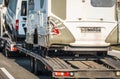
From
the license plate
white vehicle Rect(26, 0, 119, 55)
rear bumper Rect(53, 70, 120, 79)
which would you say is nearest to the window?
white vehicle Rect(26, 0, 119, 55)

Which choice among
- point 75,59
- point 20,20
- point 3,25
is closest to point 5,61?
point 20,20

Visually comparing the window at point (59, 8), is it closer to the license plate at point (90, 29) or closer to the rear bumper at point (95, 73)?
the license plate at point (90, 29)

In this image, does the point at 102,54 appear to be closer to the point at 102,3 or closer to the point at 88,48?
the point at 88,48

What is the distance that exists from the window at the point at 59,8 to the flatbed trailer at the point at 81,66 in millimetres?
1287

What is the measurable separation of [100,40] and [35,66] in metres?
2.68

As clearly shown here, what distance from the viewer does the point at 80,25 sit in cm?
1318

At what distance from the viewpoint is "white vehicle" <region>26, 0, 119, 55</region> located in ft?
42.9

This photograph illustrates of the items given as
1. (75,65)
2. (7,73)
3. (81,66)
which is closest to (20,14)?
(7,73)

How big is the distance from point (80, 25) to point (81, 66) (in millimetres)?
1412

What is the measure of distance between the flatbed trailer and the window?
1287 millimetres

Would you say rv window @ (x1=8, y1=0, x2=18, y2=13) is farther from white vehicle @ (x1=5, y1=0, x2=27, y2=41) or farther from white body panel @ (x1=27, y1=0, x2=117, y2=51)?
white body panel @ (x1=27, y1=0, x2=117, y2=51)

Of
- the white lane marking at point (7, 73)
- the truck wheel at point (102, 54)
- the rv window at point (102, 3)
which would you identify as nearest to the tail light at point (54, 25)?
the rv window at point (102, 3)

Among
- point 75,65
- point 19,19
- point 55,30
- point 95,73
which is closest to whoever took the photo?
point 95,73

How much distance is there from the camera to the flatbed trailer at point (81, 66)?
1142 cm
